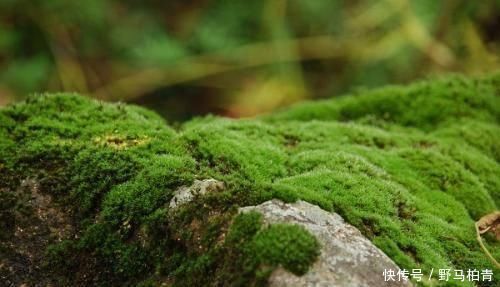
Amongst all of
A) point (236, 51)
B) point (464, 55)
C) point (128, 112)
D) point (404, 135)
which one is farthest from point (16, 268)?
point (464, 55)

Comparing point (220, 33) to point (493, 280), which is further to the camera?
point (220, 33)

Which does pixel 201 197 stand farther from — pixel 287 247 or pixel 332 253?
pixel 332 253

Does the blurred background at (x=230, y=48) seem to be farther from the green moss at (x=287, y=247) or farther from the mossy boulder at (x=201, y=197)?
the green moss at (x=287, y=247)

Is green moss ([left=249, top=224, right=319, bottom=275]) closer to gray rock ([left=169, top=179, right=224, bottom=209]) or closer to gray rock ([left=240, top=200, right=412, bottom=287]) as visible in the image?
gray rock ([left=240, top=200, right=412, bottom=287])

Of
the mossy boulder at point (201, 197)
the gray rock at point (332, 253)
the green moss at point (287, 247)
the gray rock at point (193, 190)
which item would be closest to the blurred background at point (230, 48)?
the mossy boulder at point (201, 197)

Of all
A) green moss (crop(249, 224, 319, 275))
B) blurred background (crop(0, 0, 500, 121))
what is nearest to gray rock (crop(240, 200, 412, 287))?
green moss (crop(249, 224, 319, 275))

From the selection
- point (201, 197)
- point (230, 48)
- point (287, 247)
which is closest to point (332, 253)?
point (287, 247)

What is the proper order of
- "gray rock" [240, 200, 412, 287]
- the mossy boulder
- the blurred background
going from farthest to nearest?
the blurred background → the mossy boulder → "gray rock" [240, 200, 412, 287]

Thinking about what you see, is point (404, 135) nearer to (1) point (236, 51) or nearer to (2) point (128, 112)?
(2) point (128, 112)
